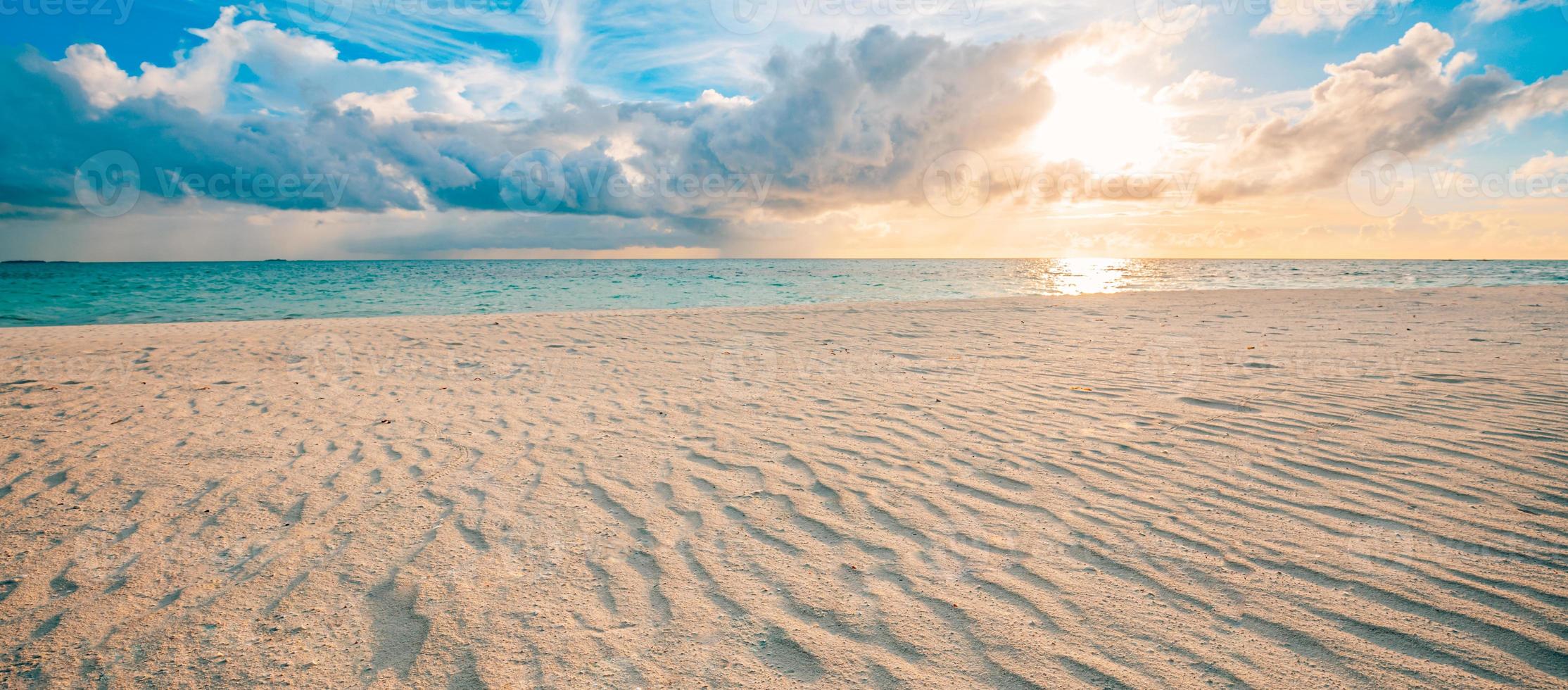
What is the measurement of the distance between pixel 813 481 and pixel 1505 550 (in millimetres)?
3504

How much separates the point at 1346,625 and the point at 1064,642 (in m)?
1.19

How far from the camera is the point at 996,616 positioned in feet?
9.14

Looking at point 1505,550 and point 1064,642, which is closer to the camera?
point 1064,642

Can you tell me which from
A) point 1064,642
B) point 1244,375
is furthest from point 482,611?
point 1244,375

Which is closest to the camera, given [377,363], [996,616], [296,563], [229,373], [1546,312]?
[996,616]

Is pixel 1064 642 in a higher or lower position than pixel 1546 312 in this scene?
lower

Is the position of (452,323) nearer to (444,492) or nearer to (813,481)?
(444,492)

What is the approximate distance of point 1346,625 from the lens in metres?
2.69

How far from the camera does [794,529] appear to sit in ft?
11.8

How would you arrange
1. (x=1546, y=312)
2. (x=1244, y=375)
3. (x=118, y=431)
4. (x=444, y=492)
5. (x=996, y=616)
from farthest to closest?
(x=1546, y=312) < (x=1244, y=375) < (x=118, y=431) < (x=444, y=492) < (x=996, y=616)

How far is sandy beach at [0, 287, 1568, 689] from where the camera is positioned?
254cm

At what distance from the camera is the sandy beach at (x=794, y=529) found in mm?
2535

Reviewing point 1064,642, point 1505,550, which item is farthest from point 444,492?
point 1505,550

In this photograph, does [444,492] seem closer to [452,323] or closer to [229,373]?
[229,373]
